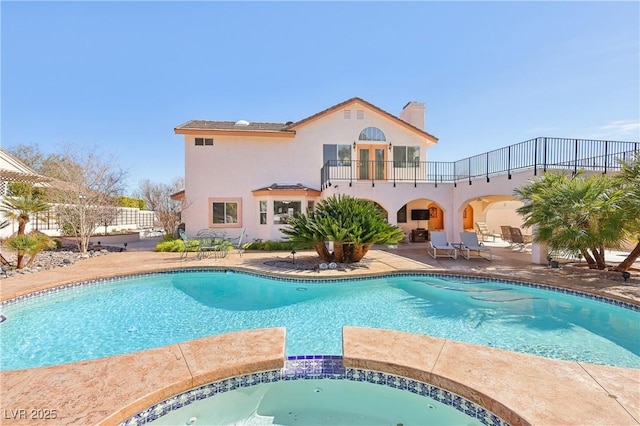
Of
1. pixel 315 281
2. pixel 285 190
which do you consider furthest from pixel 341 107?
pixel 315 281

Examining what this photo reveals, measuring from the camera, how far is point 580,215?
8.81 meters

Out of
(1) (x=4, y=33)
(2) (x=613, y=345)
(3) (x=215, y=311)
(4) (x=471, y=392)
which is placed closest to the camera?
(4) (x=471, y=392)

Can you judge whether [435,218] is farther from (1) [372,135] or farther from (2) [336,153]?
(2) [336,153]

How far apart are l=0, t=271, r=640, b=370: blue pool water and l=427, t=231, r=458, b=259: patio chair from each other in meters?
3.03

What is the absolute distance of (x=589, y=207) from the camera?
8.62 m

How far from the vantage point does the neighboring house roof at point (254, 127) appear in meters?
17.1

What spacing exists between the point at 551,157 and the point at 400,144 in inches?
352

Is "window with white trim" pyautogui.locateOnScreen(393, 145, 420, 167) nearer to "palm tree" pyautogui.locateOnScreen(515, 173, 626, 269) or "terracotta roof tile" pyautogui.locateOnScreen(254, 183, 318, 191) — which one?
"terracotta roof tile" pyautogui.locateOnScreen(254, 183, 318, 191)

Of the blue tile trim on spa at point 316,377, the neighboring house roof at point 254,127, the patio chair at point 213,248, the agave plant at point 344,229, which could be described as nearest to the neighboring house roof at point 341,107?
the neighboring house roof at point 254,127

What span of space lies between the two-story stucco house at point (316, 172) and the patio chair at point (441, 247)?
3.33m

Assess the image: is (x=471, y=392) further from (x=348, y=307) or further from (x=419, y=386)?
(x=348, y=307)

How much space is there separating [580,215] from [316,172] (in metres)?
13.0

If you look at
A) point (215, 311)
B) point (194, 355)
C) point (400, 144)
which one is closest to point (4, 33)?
point (215, 311)

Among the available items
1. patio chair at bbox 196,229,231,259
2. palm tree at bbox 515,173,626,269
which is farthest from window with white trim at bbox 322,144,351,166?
palm tree at bbox 515,173,626,269
